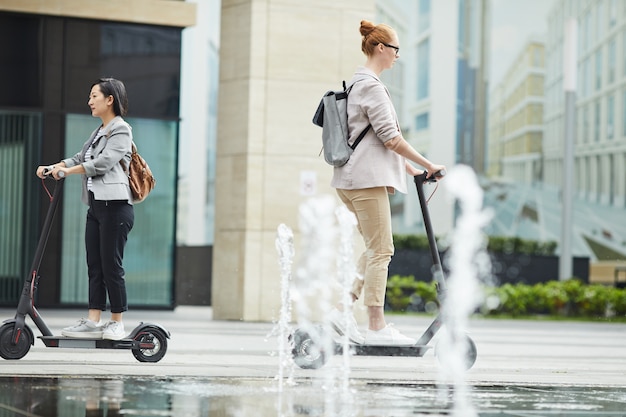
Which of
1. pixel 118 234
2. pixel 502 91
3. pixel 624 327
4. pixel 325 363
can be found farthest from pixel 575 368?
pixel 502 91

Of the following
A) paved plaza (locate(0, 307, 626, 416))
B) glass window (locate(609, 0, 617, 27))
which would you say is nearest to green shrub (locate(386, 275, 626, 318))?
paved plaza (locate(0, 307, 626, 416))

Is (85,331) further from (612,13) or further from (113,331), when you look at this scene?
(612,13)

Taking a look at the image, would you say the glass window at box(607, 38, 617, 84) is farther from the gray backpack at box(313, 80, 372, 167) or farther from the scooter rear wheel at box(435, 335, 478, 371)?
the scooter rear wheel at box(435, 335, 478, 371)

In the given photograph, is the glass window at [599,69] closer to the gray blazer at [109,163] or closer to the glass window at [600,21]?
the glass window at [600,21]

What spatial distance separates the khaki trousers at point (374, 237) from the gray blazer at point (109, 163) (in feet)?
4.53

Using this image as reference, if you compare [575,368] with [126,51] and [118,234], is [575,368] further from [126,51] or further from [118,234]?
[126,51]

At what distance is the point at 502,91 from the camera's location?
3194 centimetres

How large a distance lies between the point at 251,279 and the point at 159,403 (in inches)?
331

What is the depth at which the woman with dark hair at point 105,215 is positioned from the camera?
7102mm

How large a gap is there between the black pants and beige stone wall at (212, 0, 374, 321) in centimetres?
633

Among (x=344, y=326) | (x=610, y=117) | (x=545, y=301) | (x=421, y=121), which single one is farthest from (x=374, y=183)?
(x=610, y=117)

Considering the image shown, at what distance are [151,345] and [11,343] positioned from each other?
81cm

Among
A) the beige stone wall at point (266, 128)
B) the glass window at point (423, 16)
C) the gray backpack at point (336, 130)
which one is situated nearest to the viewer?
the gray backpack at point (336, 130)

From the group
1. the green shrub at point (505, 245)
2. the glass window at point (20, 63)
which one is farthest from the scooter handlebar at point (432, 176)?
the green shrub at point (505, 245)
